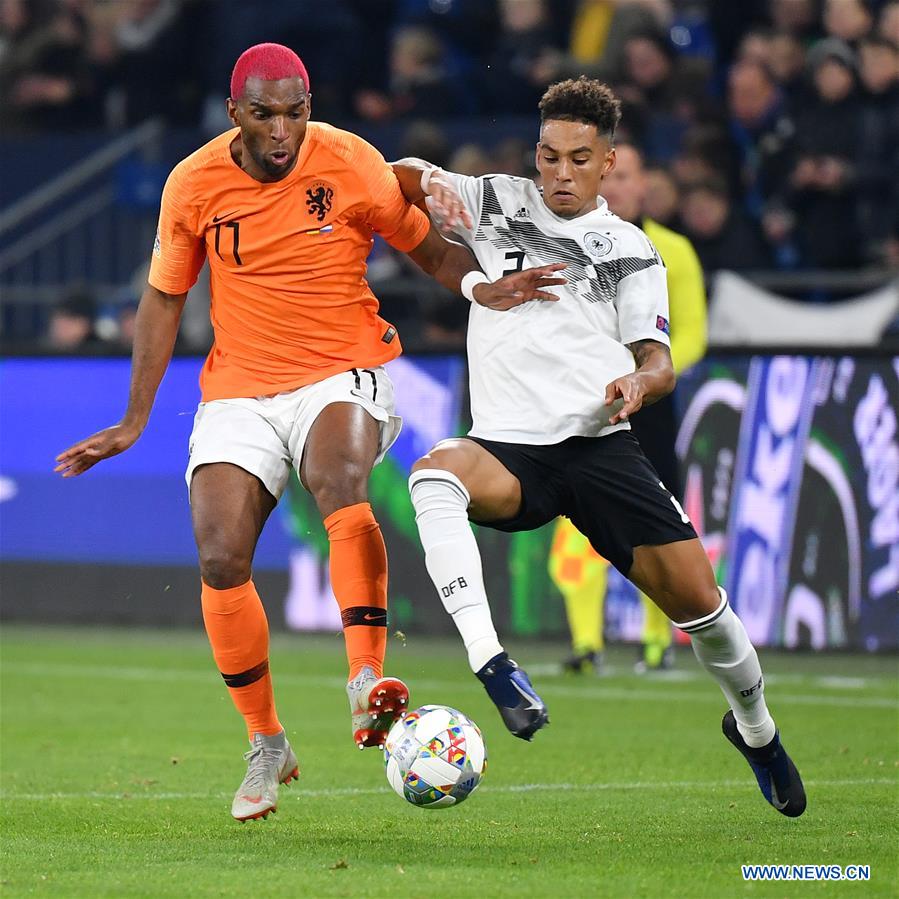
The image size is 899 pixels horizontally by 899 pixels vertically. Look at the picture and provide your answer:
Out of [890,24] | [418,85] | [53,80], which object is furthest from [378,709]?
[53,80]

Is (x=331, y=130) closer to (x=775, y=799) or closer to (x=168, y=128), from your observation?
(x=775, y=799)

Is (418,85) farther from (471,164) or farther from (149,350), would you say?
(149,350)

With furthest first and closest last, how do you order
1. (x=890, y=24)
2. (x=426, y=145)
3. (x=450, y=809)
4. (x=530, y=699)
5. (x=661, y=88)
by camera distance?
(x=661, y=88), (x=890, y=24), (x=426, y=145), (x=450, y=809), (x=530, y=699)

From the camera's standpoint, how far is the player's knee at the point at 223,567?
5895 mm

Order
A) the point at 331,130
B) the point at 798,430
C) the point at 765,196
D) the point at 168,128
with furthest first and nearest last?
the point at 168,128, the point at 765,196, the point at 798,430, the point at 331,130

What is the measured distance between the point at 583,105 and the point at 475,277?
2.16ft

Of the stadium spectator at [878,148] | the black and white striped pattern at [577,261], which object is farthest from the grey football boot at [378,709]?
the stadium spectator at [878,148]

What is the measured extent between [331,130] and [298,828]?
2.30m

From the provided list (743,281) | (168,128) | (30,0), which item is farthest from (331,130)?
(30,0)

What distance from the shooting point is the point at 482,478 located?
5691 millimetres

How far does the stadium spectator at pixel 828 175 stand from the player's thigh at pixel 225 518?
25.6ft

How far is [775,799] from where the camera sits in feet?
19.3

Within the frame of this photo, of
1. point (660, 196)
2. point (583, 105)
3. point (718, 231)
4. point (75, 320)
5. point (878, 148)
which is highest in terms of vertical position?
point (583, 105)

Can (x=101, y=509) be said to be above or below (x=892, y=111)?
below
